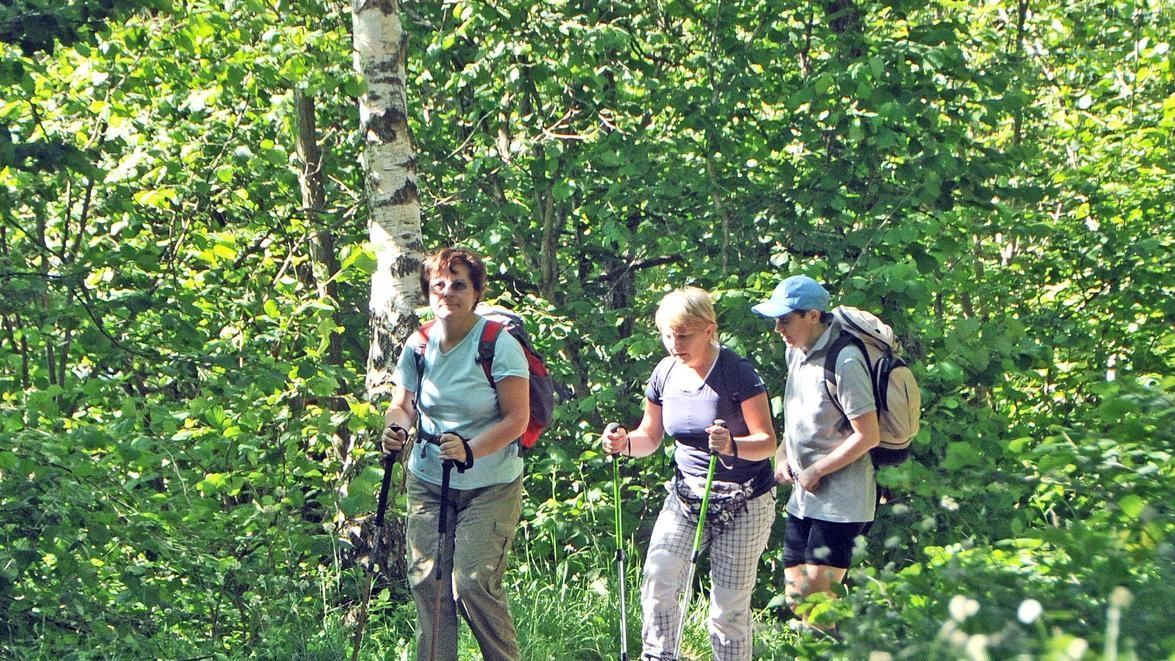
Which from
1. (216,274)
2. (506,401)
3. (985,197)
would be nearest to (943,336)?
(985,197)

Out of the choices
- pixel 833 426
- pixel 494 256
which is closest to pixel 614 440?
pixel 833 426

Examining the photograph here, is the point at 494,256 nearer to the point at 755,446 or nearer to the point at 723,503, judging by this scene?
the point at 723,503

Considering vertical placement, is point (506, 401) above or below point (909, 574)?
above

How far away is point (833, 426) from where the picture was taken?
5.22 meters

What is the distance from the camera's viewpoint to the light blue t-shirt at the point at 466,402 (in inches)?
196

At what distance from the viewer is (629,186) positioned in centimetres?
776

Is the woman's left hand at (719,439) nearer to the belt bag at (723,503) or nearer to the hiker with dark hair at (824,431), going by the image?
the belt bag at (723,503)

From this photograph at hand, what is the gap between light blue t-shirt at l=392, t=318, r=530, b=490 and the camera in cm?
498

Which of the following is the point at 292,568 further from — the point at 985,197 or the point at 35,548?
the point at 985,197

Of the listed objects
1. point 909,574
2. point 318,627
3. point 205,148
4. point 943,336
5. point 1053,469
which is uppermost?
point 205,148

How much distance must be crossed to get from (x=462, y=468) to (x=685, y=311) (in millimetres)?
1107

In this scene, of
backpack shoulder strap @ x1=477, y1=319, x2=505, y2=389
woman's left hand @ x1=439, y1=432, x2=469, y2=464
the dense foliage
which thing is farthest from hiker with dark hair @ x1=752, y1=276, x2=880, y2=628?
woman's left hand @ x1=439, y1=432, x2=469, y2=464

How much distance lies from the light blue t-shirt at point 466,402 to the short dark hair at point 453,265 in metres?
0.16

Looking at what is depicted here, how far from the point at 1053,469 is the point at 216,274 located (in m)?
5.97
